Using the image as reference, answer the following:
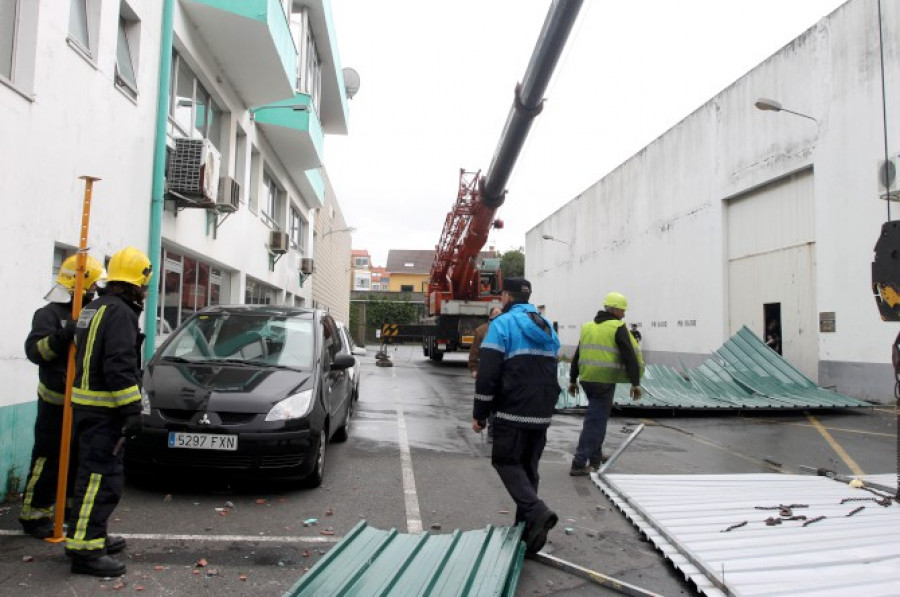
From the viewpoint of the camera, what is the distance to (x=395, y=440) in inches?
316

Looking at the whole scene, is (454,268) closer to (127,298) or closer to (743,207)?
(743,207)

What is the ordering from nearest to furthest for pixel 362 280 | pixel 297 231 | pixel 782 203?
pixel 782 203 < pixel 297 231 < pixel 362 280

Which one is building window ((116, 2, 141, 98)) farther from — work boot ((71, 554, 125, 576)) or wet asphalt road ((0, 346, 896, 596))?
work boot ((71, 554, 125, 576))

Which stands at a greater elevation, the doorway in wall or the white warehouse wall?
the white warehouse wall

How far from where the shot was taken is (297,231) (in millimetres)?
21953

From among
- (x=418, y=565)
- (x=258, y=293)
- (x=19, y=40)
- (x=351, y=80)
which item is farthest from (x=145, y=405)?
(x=351, y=80)

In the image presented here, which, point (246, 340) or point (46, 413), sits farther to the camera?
point (246, 340)

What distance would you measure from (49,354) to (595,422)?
4.66m

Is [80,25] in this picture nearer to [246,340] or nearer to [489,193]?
[246,340]

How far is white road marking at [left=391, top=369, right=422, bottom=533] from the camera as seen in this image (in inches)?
185

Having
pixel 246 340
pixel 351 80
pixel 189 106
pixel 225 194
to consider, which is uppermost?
pixel 351 80

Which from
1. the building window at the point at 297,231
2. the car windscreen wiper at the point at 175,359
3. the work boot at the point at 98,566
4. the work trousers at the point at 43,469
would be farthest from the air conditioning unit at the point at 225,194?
the building window at the point at 297,231

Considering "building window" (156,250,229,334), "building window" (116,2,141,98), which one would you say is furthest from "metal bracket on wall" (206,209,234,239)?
"building window" (116,2,141,98)

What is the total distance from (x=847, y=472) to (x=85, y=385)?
7.29m
